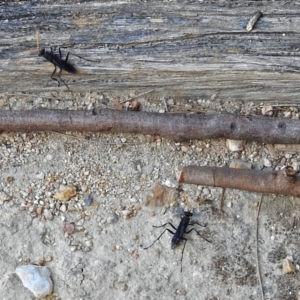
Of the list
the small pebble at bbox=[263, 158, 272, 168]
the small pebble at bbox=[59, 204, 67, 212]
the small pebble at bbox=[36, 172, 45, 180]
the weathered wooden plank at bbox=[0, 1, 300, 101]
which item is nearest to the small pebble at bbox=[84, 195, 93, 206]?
the small pebble at bbox=[59, 204, 67, 212]

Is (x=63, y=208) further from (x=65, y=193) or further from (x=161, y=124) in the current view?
(x=161, y=124)

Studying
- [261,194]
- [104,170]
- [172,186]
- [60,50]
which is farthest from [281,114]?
[60,50]

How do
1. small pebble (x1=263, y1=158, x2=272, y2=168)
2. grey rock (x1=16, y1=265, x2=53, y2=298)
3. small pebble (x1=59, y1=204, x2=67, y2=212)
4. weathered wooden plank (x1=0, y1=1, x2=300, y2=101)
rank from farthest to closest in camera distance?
small pebble (x1=263, y1=158, x2=272, y2=168) < small pebble (x1=59, y1=204, x2=67, y2=212) < weathered wooden plank (x1=0, y1=1, x2=300, y2=101) < grey rock (x1=16, y1=265, x2=53, y2=298)

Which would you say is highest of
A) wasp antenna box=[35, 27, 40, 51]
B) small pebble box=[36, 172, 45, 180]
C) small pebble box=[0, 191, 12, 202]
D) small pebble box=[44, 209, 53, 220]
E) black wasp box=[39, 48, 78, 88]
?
wasp antenna box=[35, 27, 40, 51]

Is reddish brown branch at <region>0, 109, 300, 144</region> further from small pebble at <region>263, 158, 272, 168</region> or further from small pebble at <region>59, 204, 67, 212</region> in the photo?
small pebble at <region>59, 204, 67, 212</region>

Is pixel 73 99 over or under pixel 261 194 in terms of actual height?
over

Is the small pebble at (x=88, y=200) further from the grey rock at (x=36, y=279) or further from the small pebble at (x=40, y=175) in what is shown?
the grey rock at (x=36, y=279)

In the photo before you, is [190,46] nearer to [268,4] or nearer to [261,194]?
[268,4]
